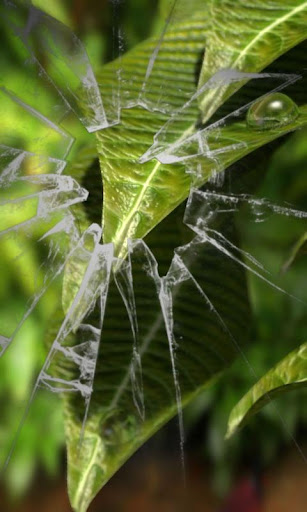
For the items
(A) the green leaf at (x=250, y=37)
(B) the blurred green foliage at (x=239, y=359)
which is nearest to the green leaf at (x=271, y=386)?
(B) the blurred green foliage at (x=239, y=359)

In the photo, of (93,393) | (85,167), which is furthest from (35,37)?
(93,393)

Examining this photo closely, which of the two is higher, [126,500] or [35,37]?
[35,37]

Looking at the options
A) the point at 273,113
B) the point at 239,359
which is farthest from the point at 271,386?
the point at 273,113

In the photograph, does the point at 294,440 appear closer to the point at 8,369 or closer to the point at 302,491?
the point at 302,491

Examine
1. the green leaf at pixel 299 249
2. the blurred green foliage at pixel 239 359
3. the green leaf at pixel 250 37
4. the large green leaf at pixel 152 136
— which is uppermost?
the green leaf at pixel 250 37

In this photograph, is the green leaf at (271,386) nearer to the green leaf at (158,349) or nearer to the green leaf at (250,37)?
the green leaf at (158,349)

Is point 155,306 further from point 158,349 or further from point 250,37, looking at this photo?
point 250,37

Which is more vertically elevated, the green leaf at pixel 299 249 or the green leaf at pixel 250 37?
the green leaf at pixel 250 37
